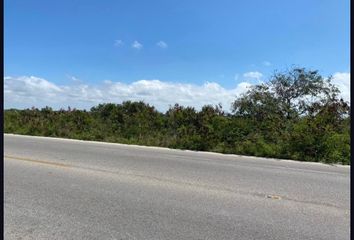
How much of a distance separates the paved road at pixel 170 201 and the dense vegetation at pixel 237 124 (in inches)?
124

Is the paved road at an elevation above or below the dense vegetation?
below

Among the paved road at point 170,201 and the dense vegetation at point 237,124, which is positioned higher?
the dense vegetation at point 237,124

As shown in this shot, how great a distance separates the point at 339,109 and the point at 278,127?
2433 mm

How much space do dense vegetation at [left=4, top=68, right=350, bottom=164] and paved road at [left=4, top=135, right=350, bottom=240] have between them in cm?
314

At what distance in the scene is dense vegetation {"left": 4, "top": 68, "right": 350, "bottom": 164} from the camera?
1354 cm

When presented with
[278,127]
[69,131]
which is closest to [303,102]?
[278,127]

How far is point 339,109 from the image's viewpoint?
14.9 meters

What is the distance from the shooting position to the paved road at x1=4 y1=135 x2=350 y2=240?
4.80 meters

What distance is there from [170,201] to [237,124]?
10812 millimetres

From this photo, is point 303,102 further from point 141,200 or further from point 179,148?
point 141,200

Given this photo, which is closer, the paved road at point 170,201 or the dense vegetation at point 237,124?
the paved road at point 170,201

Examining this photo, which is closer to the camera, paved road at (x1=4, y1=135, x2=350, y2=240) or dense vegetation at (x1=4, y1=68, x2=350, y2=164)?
paved road at (x1=4, y1=135, x2=350, y2=240)

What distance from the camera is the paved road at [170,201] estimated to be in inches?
189

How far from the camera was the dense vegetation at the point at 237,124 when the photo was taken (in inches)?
533
